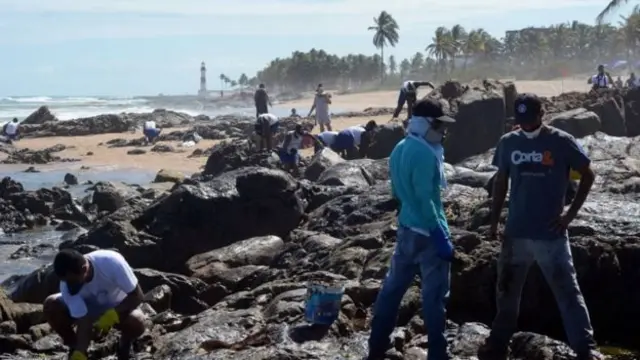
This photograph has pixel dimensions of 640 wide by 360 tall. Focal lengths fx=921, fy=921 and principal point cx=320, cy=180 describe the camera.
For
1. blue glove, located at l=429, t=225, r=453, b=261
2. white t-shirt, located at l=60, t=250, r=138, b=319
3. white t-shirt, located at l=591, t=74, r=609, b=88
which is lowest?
white t-shirt, located at l=60, t=250, r=138, b=319

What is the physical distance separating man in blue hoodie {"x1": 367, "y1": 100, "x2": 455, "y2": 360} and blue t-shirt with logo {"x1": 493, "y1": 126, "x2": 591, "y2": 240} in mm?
561

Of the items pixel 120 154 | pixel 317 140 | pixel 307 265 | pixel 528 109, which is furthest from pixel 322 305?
pixel 120 154

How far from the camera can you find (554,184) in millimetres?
6555

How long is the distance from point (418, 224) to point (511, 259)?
75 centimetres

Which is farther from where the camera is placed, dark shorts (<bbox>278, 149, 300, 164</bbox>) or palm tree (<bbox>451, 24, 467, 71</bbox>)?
palm tree (<bbox>451, 24, 467, 71</bbox>)

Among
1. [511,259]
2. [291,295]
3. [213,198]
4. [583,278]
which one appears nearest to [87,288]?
[291,295]

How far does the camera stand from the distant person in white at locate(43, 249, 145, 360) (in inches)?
281

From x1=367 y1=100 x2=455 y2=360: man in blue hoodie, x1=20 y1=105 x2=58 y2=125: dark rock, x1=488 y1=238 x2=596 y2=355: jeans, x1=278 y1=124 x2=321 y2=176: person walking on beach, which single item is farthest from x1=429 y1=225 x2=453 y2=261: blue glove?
x1=20 y1=105 x2=58 y2=125: dark rock

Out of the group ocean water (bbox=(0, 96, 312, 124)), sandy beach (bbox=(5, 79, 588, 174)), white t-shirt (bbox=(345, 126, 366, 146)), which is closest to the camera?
white t-shirt (bbox=(345, 126, 366, 146))

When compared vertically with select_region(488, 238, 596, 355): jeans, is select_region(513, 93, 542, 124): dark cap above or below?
above

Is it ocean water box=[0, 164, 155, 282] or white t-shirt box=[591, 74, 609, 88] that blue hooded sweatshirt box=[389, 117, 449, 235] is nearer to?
ocean water box=[0, 164, 155, 282]

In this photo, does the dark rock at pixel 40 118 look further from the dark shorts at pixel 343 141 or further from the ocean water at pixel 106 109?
the dark shorts at pixel 343 141

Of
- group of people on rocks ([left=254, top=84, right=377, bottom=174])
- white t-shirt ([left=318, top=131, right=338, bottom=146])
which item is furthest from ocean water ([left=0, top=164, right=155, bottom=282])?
white t-shirt ([left=318, top=131, right=338, bottom=146])

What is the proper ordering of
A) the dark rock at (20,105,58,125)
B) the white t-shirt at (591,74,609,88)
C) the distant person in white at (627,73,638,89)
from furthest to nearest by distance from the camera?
the dark rock at (20,105,58,125)
the white t-shirt at (591,74,609,88)
the distant person in white at (627,73,638,89)
